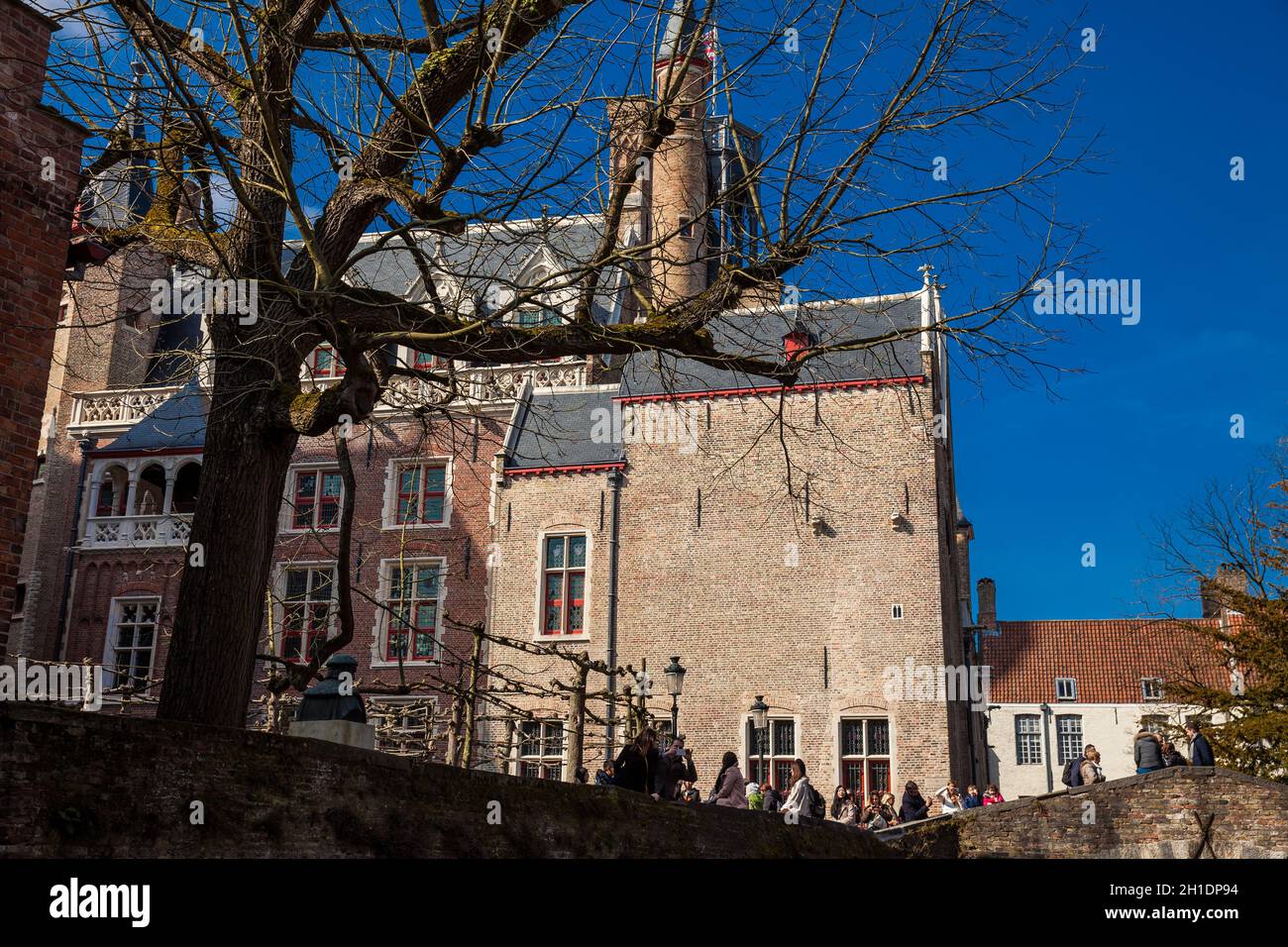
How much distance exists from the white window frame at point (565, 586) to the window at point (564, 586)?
0.08 feet

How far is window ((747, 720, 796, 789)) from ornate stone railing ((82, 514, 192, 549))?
39.7ft

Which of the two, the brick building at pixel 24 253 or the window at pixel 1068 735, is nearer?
the brick building at pixel 24 253

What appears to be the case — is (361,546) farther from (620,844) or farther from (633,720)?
(620,844)

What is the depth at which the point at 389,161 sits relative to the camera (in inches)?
360

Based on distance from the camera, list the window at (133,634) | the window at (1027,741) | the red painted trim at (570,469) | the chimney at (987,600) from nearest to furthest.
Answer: the red painted trim at (570,469) < the window at (133,634) < the window at (1027,741) < the chimney at (987,600)

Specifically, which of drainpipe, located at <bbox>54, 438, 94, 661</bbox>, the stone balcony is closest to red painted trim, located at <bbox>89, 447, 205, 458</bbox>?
drainpipe, located at <bbox>54, 438, 94, 661</bbox>

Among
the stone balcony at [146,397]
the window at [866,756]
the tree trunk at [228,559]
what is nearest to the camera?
the tree trunk at [228,559]

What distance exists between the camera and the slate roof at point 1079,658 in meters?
37.2

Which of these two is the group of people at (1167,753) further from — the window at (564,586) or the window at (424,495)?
the window at (424,495)

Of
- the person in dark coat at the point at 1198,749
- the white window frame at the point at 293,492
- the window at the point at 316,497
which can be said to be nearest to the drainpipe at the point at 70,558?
the white window frame at the point at 293,492

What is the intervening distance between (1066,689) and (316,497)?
2272 centimetres

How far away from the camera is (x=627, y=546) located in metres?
24.6
